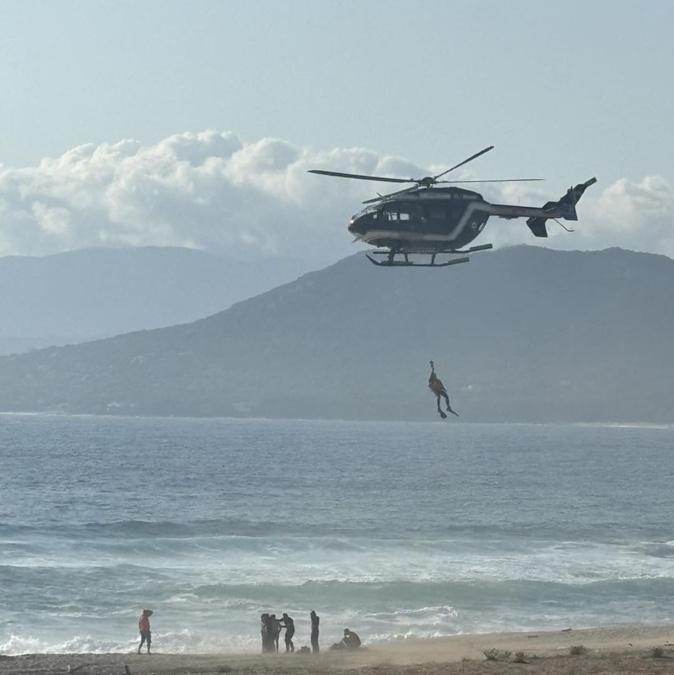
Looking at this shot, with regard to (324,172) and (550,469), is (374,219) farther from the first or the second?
(550,469)

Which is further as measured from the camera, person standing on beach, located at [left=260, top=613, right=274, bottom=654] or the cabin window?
the cabin window

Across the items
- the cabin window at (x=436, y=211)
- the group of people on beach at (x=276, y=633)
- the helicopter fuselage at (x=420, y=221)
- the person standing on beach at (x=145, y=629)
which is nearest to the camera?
the person standing on beach at (x=145, y=629)

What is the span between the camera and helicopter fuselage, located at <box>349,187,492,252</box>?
48.6m

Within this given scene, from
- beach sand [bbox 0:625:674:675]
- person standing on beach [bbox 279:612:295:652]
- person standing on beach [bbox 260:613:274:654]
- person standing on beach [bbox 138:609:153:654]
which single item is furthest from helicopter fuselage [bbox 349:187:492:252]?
person standing on beach [bbox 138:609:153:654]

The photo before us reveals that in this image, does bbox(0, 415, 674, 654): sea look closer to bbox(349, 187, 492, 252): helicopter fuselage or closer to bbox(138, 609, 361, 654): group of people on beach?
bbox(138, 609, 361, 654): group of people on beach

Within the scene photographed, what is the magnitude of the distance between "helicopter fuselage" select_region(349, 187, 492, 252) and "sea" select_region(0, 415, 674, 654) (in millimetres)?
15728

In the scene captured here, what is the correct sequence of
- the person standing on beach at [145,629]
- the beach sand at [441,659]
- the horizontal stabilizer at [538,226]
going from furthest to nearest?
1. the horizontal stabilizer at [538,226]
2. the person standing on beach at [145,629]
3. the beach sand at [441,659]

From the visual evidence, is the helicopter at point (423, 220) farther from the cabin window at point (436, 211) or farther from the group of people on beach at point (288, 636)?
the group of people on beach at point (288, 636)

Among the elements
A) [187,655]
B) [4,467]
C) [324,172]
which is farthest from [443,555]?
[4,467]

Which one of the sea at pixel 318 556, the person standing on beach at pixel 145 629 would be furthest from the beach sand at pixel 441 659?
the sea at pixel 318 556

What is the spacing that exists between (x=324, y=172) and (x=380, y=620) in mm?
20712

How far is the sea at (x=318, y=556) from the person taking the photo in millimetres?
54094

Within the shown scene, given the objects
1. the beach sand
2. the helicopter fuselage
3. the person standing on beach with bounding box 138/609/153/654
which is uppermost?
the helicopter fuselage

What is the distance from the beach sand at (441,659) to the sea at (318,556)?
309 cm
